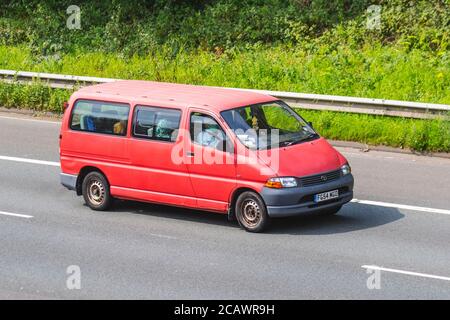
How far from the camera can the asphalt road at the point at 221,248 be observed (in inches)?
508

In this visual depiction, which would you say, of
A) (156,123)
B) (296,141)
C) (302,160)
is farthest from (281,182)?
(156,123)

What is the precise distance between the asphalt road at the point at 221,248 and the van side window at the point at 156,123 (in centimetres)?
131

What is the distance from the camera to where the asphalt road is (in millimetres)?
12906

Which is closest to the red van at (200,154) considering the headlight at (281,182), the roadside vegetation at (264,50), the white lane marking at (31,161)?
the headlight at (281,182)

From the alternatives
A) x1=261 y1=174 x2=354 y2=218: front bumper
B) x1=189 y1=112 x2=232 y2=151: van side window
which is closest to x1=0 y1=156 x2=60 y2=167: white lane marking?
x1=189 y1=112 x2=232 y2=151: van side window

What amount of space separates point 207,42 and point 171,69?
2.95 m

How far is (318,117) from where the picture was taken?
22.1 m

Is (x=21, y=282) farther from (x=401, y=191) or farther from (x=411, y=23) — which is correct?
(x=411, y=23)

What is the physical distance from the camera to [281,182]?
1513 centimetres

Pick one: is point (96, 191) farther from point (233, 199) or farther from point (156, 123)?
point (233, 199)

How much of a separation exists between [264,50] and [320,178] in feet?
40.7

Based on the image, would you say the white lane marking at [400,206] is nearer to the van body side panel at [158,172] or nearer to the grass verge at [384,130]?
the van body side panel at [158,172]

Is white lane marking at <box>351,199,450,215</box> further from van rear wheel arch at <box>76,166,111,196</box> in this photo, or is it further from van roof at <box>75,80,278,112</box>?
van rear wheel arch at <box>76,166,111,196</box>

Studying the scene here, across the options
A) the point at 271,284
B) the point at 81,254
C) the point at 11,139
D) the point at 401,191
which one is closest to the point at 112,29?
the point at 11,139
